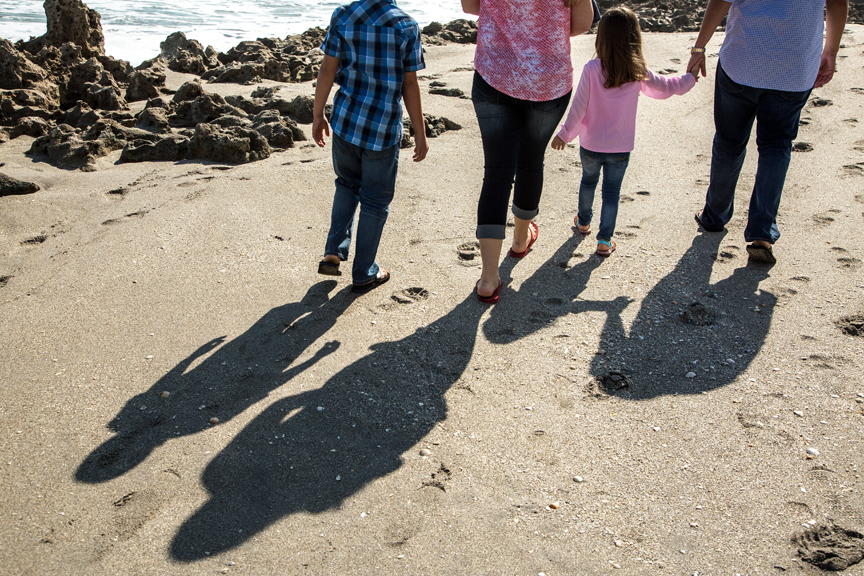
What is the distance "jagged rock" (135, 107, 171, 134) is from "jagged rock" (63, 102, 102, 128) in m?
0.35

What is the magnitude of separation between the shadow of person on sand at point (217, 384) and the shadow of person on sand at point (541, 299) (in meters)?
0.76

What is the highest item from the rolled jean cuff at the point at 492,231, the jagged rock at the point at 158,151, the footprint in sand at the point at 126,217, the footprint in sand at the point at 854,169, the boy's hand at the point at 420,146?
the boy's hand at the point at 420,146

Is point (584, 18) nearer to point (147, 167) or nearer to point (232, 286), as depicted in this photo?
point (232, 286)

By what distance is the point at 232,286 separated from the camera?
3.37 metres

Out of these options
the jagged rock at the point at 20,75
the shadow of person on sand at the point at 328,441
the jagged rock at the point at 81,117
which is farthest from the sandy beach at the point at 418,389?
the jagged rock at the point at 20,75

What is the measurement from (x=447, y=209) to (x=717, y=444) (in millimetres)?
2405

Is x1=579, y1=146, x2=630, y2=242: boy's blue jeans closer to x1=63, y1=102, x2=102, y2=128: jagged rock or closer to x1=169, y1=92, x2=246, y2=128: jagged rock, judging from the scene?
x1=169, y1=92, x2=246, y2=128: jagged rock

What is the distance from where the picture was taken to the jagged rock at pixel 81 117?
5715 millimetres

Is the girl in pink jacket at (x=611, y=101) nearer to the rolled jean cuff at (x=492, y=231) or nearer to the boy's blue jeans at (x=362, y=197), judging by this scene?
the rolled jean cuff at (x=492, y=231)

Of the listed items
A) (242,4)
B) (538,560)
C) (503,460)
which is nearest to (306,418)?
(503,460)

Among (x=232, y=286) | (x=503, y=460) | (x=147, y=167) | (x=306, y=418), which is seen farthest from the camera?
(x=147, y=167)

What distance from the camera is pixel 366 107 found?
2941mm

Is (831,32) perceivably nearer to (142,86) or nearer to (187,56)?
(142,86)

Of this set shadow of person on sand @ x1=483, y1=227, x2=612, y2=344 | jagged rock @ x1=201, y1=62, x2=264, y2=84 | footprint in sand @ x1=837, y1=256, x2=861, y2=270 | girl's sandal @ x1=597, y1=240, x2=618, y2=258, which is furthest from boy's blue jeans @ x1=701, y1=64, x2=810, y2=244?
jagged rock @ x1=201, y1=62, x2=264, y2=84
